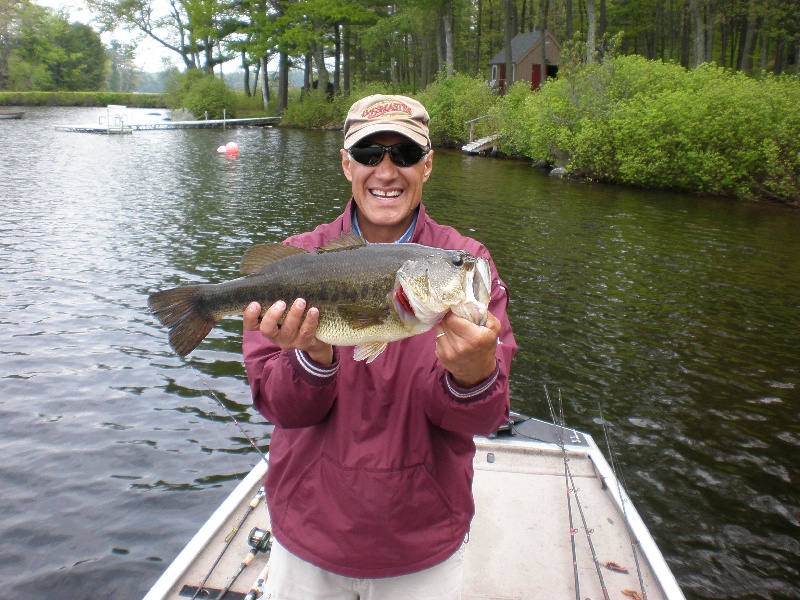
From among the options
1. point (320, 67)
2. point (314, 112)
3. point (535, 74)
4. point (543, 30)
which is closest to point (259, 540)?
point (543, 30)

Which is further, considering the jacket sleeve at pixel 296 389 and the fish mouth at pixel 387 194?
the fish mouth at pixel 387 194

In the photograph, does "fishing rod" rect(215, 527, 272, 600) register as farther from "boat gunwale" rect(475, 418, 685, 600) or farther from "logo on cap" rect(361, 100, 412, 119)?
"logo on cap" rect(361, 100, 412, 119)

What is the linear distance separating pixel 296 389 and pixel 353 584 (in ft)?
2.98

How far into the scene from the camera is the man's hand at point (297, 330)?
265 centimetres

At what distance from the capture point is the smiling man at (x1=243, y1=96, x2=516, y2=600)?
261cm

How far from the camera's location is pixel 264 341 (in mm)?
2961

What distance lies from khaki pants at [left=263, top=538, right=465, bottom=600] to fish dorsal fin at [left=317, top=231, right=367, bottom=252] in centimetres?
131

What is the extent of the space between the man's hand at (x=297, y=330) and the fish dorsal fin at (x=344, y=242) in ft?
0.92

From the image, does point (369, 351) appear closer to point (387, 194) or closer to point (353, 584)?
point (387, 194)

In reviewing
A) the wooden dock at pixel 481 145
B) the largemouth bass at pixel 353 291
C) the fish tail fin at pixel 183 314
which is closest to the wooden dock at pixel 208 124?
the wooden dock at pixel 481 145

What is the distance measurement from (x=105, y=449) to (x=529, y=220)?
1552 centimetres

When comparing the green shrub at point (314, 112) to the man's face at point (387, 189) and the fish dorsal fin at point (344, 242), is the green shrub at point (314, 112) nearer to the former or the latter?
the man's face at point (387, 189)

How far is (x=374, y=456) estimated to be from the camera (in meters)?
2.66

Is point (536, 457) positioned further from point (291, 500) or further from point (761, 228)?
point (761, 228)
